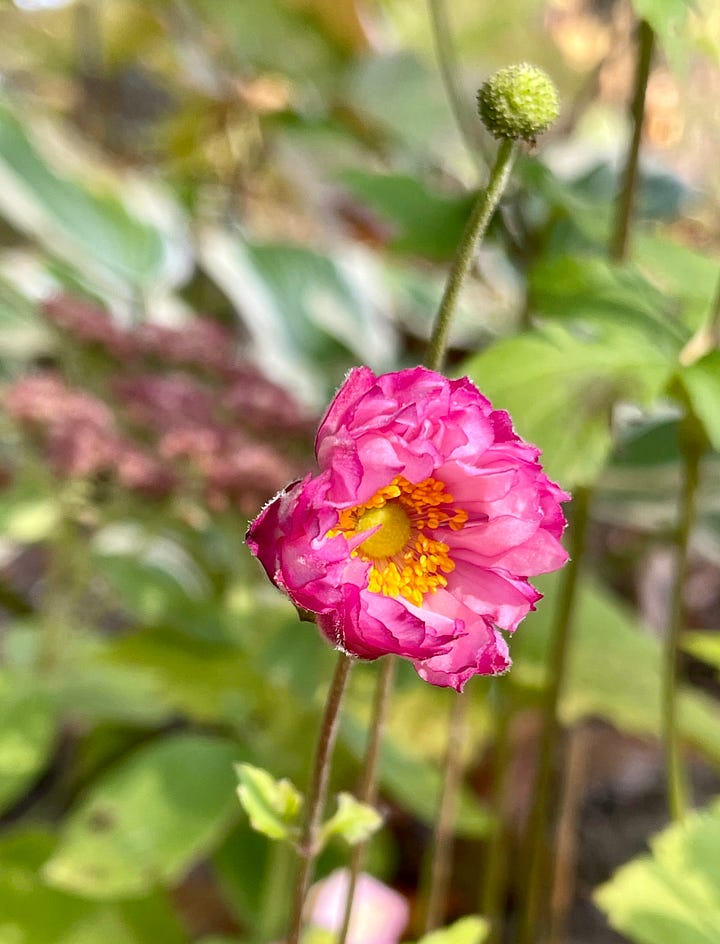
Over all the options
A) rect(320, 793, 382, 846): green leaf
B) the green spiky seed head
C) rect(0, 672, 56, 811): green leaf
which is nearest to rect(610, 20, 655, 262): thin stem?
the green spiky seed head

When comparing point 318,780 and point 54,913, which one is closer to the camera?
point 318,780

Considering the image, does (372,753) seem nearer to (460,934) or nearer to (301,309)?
(460,934)

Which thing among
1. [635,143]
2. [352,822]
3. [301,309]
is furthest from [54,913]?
[301,309]

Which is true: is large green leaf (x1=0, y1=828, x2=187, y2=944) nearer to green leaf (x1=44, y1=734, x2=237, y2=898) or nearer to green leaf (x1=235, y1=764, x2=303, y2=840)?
green leaf (x1=44, y1=734, x2=237, y2=898)

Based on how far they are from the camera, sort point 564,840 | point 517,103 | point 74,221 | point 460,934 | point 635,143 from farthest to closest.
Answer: point 74,221
point 564,840
point 635,143
point 460,934
point 517,103

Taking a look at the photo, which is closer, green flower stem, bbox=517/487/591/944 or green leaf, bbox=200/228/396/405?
green flower stem, bbox=517/487/591/944

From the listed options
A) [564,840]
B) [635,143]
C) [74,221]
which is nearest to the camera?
[635,143]

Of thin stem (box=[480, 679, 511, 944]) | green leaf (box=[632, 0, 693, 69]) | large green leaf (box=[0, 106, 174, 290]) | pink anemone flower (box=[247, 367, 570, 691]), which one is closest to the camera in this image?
pink anemone flower (box=[247, 367, 570, 691])
